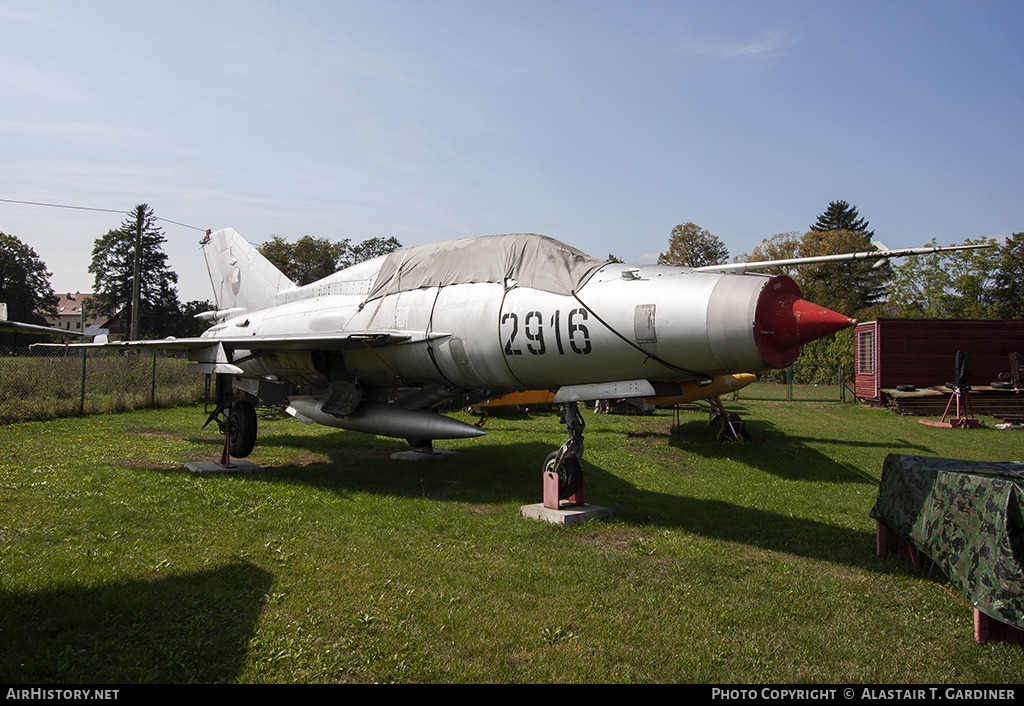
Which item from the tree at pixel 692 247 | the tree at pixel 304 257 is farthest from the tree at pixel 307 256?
the tree at pixel 692 247

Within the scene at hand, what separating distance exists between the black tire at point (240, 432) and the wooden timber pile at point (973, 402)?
68.0 feet

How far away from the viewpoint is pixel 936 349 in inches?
932

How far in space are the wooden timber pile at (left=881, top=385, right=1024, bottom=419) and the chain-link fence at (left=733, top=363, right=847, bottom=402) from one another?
337 centimetres

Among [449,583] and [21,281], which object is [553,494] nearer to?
[449,583]

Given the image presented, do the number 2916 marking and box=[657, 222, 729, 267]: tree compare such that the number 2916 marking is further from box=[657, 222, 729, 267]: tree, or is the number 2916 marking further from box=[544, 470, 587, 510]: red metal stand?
box=[657, 222, 729, 267]: tree

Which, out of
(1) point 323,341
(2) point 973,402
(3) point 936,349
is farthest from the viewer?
(3) point 936,349

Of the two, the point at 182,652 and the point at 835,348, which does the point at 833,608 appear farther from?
the point at 835,348

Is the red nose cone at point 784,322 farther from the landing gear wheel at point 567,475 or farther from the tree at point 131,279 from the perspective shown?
the tree at point 131,279

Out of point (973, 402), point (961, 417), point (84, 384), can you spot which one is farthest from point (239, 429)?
point (973, 402)

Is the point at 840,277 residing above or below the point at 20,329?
above

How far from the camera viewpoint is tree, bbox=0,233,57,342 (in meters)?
66.0

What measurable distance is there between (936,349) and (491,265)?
23070mm

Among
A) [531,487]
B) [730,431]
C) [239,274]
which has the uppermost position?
[239,274]
